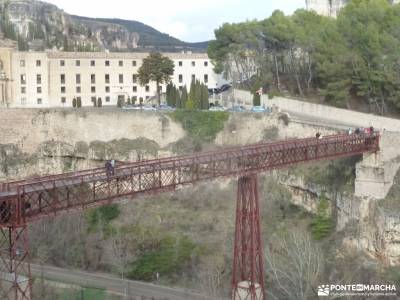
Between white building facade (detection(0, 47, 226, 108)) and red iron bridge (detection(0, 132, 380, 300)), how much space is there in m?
29.9

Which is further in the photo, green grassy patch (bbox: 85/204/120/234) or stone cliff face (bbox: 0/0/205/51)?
stone cliff face (bbox: 0/0/205/51)

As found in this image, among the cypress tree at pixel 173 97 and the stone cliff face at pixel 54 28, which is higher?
the stone cliff face at pixel 54 28

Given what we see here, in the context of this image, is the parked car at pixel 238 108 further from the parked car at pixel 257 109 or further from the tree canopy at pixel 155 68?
the tree canopy at pixel 155 68

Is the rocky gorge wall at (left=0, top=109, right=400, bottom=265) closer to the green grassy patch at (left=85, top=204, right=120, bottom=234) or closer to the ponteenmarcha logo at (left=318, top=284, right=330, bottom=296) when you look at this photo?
the green grassy patch at (left=85, top=204, right=120, bottom=234)

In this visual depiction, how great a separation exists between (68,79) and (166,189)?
111 feet

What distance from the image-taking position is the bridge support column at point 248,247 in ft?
72.5

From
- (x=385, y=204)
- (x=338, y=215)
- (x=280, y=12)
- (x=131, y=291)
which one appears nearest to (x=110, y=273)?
(x=131, y=291)

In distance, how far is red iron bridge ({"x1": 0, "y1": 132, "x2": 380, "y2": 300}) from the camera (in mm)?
17266

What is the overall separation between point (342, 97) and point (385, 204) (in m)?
11.6

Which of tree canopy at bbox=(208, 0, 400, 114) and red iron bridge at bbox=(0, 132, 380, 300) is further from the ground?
tree canopy at bbox=(208, 0, 400, 114)

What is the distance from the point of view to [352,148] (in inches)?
1138

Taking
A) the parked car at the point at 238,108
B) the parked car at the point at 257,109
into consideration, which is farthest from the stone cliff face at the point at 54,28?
the parked car at the point at 257,109

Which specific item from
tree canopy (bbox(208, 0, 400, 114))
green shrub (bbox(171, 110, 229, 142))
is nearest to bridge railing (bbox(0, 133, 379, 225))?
tree canopy (bbox(208, 0, 400, 114))

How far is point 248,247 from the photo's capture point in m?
22.7
